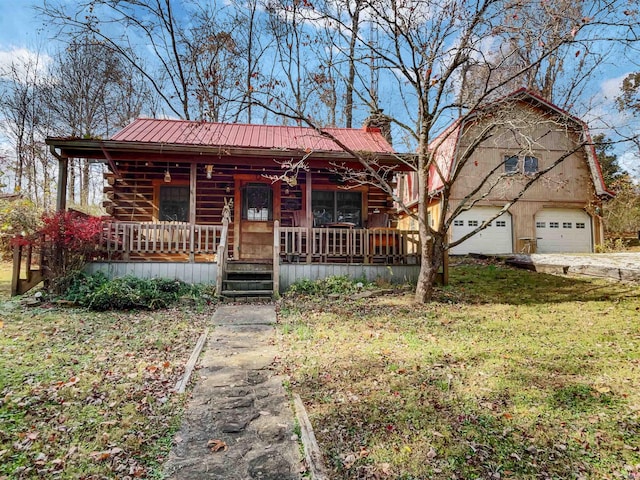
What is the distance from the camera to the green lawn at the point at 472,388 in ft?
8.14

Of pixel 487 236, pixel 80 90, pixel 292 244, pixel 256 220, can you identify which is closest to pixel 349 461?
pixel 292 244

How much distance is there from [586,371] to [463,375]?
135 centimetres

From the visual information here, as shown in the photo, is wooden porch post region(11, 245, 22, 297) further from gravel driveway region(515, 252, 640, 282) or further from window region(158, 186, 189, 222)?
gravel driveway region(515, 252, 640, 282)

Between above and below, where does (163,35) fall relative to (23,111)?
above

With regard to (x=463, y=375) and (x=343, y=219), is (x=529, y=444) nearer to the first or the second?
(x=463, y=375)

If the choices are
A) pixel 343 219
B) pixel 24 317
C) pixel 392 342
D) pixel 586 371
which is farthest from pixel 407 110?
pixel 24 317

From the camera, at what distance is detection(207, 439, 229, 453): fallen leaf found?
2.57m

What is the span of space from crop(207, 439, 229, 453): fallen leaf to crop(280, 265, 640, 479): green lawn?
28.1 inches

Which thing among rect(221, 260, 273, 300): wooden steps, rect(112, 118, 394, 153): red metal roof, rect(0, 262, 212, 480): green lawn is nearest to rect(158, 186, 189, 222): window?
rect(112, 118, 394, 153): red metal roof

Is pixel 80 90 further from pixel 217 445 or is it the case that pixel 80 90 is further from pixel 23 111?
pixel 217 445

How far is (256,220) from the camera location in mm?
11156

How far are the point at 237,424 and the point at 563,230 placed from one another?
61.2ft

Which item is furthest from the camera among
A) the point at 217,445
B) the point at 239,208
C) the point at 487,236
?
the point at 487,236

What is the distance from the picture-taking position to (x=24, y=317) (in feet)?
19.9
